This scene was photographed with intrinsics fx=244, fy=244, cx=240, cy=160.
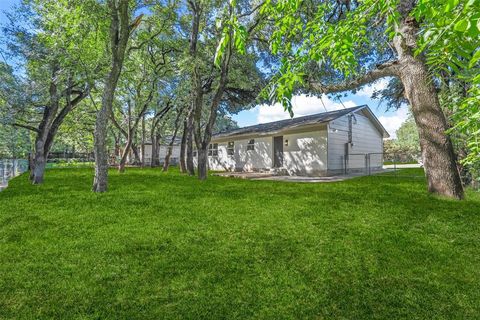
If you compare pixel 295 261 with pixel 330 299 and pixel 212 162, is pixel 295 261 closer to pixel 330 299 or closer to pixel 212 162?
pixel 330 299

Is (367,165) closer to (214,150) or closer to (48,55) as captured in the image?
(214,150)

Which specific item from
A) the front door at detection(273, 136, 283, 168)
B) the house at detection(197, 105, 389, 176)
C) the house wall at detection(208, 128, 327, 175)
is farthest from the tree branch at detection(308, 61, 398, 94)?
the front door at detection(273, 136, 283, 168)

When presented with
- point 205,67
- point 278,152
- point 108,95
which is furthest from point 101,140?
point 278,152

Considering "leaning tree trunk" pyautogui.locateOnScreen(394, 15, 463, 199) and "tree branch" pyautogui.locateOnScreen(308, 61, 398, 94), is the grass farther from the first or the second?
"tree branch" pyautogui.locateOnScreen(308, 61, 398, 94)

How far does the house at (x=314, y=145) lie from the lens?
14476 millimetres

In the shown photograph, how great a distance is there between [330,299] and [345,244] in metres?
1.55

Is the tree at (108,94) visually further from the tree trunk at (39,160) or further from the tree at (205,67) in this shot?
the tree trunk at (39,160)

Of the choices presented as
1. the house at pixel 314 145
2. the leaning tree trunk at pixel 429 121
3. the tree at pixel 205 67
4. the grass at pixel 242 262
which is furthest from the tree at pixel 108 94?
the house at pixel 314 145

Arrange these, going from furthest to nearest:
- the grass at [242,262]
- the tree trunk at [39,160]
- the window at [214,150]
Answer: the window at [214,150] → the tree trunk at [39,160] → the grass at [242,262]

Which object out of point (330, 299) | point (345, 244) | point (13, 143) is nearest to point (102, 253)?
point (330, 299)

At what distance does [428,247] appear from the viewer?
3.76 meters

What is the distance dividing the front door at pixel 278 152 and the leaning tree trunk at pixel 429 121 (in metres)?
9.96

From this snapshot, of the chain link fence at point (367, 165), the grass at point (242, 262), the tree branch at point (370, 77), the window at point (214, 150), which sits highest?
the tree branch at point (370, 77)

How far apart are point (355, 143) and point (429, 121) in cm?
1019
